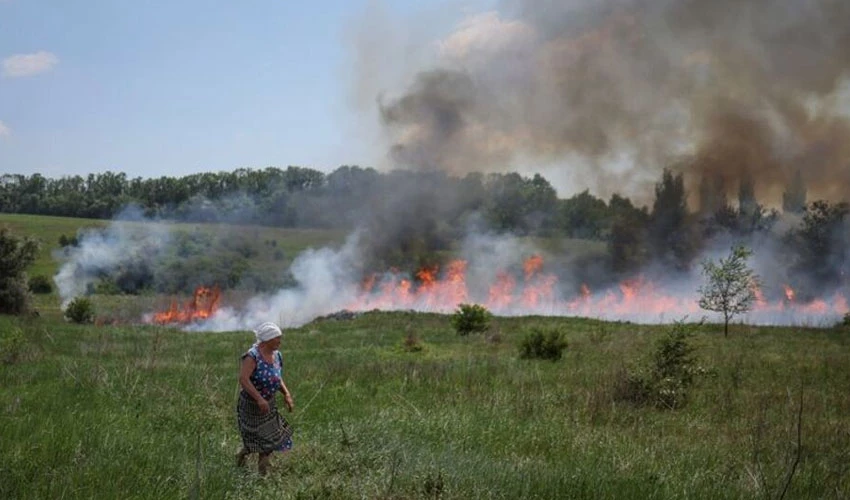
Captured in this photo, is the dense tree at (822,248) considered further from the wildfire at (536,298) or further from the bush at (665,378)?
the bush at (665,378)

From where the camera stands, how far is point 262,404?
764 centimetres

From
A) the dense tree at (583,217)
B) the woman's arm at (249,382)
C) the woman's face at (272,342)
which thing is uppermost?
the dense tree at (583,217)

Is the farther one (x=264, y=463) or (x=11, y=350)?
(x=11, y=350)

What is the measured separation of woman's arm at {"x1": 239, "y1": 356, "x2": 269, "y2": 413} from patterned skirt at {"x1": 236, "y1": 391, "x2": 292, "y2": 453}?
0.14 meters

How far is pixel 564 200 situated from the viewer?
278 feet

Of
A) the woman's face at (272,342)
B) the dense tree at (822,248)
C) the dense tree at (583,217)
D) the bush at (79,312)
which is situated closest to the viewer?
the woman's face at (272,342)

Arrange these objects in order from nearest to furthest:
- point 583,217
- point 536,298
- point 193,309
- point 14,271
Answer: point 14,271 < point 193,309 < point 536,298 < point 583,217

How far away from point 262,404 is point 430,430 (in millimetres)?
2905

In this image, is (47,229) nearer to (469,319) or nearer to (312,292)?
(312,292)

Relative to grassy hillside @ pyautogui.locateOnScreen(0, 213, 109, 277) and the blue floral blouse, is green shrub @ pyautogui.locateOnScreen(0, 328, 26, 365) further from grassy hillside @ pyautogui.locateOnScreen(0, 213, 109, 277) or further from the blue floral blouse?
grassy hillside @ pyautogui.locateOnScreen(0, 213, 109, 277)

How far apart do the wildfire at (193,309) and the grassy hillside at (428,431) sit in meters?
23.7

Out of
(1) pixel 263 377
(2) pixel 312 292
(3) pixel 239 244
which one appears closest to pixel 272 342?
(1) pixel 263 377

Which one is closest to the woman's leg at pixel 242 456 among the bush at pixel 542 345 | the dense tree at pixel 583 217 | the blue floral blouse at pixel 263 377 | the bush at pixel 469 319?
the blue floral blouse at pixel 263 377

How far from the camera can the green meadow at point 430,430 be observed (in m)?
6.61
